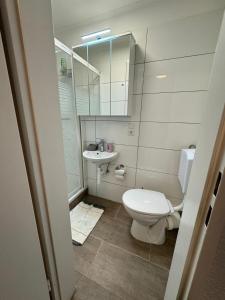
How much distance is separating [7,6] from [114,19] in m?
1.44

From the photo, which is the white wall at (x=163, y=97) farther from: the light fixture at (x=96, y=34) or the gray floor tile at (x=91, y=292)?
the gray floor tile at (x=91, y=292)

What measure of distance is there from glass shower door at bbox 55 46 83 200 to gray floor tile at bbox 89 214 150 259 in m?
0.60

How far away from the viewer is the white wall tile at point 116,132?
1627 mm

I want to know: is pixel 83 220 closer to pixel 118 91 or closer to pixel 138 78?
pixel 118 91

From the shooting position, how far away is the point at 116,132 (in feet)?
5.60

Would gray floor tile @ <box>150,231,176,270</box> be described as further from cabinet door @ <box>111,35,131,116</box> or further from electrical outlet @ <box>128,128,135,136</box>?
cabinet door @ <box>111,35,131,116</box>

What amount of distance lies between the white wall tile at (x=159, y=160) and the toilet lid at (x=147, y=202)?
318 millimetres

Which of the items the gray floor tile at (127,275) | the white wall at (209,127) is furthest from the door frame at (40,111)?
the white wall at (209,127)

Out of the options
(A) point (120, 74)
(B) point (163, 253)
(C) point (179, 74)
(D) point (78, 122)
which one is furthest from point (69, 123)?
(B) point (163, 253)

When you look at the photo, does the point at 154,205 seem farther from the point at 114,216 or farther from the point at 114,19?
the point at 114,19

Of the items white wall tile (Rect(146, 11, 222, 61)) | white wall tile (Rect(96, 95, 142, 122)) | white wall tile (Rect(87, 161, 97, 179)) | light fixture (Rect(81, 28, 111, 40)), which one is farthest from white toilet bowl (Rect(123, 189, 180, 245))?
light fixture (Rect(81, 28, 111, 40))

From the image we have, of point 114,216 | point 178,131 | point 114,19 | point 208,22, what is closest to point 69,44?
point 114,19

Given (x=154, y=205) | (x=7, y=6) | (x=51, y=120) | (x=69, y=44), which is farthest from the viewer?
(x=69, y=44)

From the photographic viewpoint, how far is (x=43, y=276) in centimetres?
70
